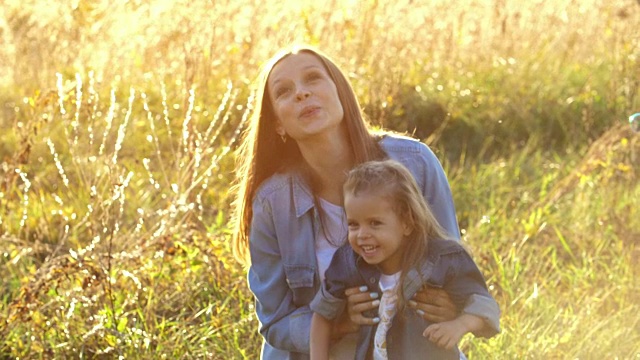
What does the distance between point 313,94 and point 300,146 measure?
0.62 ft

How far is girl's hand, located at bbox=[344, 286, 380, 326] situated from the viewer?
2.97m

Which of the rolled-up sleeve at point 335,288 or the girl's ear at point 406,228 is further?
the rolled-up sleeve at point 335,288

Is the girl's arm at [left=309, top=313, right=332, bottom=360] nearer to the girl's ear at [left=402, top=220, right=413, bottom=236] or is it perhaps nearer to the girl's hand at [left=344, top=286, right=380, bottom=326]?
the girl's hand at [left=344, top=286, right=380, bottom=326]

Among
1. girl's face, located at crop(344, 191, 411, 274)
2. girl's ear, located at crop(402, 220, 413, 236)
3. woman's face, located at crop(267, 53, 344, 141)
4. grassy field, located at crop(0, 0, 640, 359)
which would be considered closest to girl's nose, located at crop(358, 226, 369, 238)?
girl's face, located at crop(344, 191, 411, 274)

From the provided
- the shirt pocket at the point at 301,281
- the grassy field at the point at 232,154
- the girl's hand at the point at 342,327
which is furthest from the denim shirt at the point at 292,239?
the grassy field at the point at 232,154

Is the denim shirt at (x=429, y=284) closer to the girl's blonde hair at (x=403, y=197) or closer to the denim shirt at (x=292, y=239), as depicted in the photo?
the girl's blonde hair at (x=403, y=197)

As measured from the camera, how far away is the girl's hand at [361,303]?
2.97 metres

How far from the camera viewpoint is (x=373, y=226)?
288 centimetres

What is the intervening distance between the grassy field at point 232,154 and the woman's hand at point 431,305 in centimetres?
93

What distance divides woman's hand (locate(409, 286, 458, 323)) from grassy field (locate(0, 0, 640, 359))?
36.4 inches

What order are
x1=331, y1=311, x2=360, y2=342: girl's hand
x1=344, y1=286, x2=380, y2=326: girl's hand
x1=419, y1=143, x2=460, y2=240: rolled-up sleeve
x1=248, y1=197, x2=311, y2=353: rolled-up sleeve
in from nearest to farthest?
1. x1=344, y1=286, x2=380, y2=326: girl's hand
2. x1=331, y1=311, x2=360, y2=342: girl's hand
3. x1=419, y1=143, x2=460, y2=240: rolled-up sleeve
4. x1=248, y1=197, x2=311, y2=353: rolled-up sleeve

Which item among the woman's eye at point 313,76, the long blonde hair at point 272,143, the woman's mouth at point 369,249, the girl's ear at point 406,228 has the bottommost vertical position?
the woman's mouth at point 369,249

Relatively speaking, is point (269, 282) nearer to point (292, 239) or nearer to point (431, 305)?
point (292, 239)

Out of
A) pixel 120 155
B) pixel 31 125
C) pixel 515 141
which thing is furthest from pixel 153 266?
pixel 515 141
